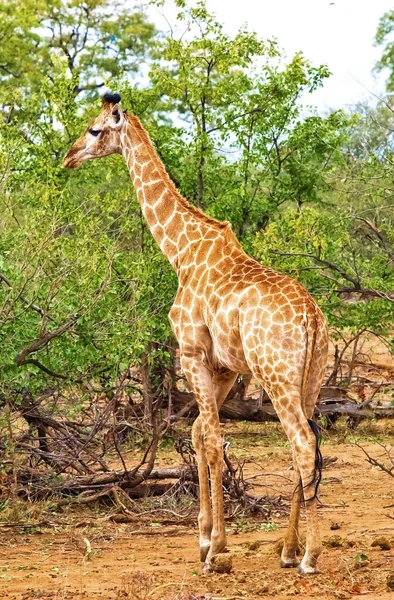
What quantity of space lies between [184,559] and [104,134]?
3.15m

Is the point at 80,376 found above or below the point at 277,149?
below

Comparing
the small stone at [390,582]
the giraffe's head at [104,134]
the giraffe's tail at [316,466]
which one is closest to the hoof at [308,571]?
the giraffe's tail at [316,466]

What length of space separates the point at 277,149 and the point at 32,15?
19.5 meters

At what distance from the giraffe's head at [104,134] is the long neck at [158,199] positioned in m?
0.07

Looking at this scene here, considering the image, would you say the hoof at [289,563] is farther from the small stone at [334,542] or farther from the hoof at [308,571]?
the small stone at [334,542]

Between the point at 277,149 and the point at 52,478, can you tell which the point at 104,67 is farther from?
the point at 52,478

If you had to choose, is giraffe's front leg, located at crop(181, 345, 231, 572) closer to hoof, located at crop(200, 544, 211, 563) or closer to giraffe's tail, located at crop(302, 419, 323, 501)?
hoof, located at crop(200, 544, 211, 563)

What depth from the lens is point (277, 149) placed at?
12062 millimetres

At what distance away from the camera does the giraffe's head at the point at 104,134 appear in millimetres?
8023

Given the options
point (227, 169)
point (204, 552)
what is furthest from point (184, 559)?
point (227, 169)

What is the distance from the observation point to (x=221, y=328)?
22.1 feet

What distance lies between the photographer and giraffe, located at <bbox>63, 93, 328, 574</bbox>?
20.4 ft

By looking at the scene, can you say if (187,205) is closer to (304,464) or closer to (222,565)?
(304,464)

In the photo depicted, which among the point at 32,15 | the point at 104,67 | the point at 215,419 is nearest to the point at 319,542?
the point at 215,419
